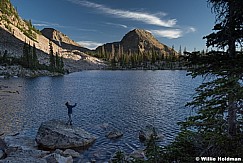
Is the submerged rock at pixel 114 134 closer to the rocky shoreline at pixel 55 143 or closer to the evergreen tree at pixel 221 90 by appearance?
the rocky shoreline at pixel 55 143

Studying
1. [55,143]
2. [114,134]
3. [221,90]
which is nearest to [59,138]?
[55,143]

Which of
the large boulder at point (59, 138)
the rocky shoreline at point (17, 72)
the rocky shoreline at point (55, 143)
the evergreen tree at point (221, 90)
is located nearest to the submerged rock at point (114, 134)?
the rocky shoreline at point (55, 143)

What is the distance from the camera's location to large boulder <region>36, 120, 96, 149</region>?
20359mm

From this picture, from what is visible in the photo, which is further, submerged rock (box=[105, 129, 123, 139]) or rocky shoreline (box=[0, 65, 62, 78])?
rocky shoreline (box=[0, 65, 62, 78])

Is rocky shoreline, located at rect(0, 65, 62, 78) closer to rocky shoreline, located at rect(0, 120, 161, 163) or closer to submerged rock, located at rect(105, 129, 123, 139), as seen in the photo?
rocky shoreline, located at rect(0, 120, 161, 163)

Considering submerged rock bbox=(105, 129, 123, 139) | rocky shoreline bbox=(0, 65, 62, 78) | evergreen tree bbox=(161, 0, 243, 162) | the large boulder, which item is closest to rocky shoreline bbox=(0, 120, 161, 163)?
the large boulder

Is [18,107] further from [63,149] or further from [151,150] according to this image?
[151,150]

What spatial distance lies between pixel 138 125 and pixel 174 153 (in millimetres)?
19230

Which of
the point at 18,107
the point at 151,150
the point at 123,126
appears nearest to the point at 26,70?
the point at 18,107

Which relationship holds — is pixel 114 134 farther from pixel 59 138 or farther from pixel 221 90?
pixel 221 90

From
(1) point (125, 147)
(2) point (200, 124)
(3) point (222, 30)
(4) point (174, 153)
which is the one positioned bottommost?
(1) point (125, 147)

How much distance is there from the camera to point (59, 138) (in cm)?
2056

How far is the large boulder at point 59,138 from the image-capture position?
20359 millimetres

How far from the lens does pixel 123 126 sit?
90.9 ft
